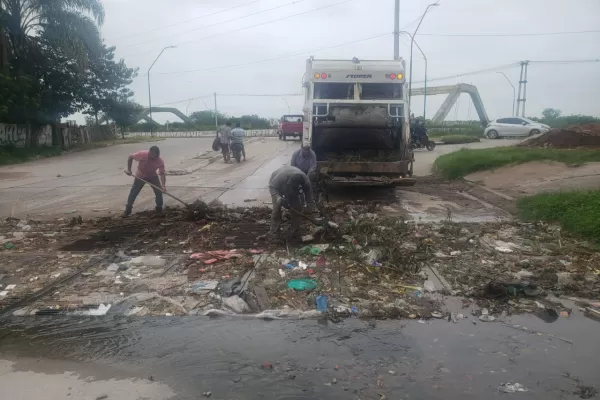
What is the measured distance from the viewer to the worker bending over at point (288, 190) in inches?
265

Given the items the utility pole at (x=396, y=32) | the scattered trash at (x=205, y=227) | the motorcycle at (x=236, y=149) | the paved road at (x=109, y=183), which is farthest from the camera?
the utility pole at (x=396, y=32)

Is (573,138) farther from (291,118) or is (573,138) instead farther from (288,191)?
(291,118)

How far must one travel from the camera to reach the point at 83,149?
90.8ft

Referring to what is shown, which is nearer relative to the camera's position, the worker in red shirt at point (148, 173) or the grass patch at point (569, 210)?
the grass patch at point (569, 210)

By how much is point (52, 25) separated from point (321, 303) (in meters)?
22.7

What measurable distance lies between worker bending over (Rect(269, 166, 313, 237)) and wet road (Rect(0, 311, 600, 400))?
2651mm

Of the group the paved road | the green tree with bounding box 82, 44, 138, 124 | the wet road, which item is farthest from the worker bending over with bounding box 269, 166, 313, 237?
the green tree with bounding box 82, 44, 138, 124

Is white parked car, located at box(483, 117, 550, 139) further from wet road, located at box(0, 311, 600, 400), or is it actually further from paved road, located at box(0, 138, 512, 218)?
wet road, located at box(0, 311, 600, 400)

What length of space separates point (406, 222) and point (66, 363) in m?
5.72

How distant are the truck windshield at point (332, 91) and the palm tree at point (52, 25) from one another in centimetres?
1620

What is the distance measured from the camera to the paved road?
33.7 feet

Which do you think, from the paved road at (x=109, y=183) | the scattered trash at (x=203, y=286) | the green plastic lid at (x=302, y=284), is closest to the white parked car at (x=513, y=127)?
the paved road at (x=109, y=183)

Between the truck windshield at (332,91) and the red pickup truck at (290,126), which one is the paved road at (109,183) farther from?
the red pickup truck at (290,126)

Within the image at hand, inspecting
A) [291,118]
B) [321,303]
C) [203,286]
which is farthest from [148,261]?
[291,118]
